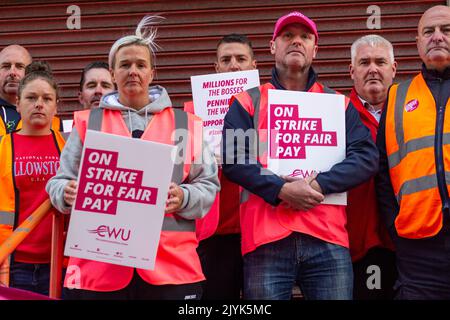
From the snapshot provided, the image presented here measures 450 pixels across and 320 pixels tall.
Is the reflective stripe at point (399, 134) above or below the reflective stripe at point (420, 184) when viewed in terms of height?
above

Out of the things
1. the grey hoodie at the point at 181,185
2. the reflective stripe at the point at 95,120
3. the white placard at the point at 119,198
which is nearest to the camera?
the white placard at the point at 119,198

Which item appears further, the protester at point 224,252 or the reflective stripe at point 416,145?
the protester at point 224,252


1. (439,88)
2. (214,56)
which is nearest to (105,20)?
(214,56)

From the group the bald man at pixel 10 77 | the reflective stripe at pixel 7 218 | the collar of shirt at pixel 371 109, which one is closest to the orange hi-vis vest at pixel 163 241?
the reflective stripe at pixel 7 218

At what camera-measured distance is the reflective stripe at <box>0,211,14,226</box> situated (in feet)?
12.4

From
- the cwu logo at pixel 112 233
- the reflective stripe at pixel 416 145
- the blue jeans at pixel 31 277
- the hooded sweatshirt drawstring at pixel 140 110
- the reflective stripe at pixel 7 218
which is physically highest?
the hooded sweatshirt drawstring at pixel 140 110

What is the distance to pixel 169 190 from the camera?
127 inches

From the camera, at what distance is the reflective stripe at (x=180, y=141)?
A: 3404mm

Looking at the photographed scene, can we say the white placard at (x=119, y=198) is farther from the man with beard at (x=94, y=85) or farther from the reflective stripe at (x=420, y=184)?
the man with beard at (x=94, y=85)

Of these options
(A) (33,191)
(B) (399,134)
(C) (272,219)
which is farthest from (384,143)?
(A) (33,191)

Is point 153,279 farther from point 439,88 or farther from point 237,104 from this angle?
point 439,88

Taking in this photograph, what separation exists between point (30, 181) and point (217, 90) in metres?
1.37

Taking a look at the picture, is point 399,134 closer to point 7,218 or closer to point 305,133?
point 305,133
